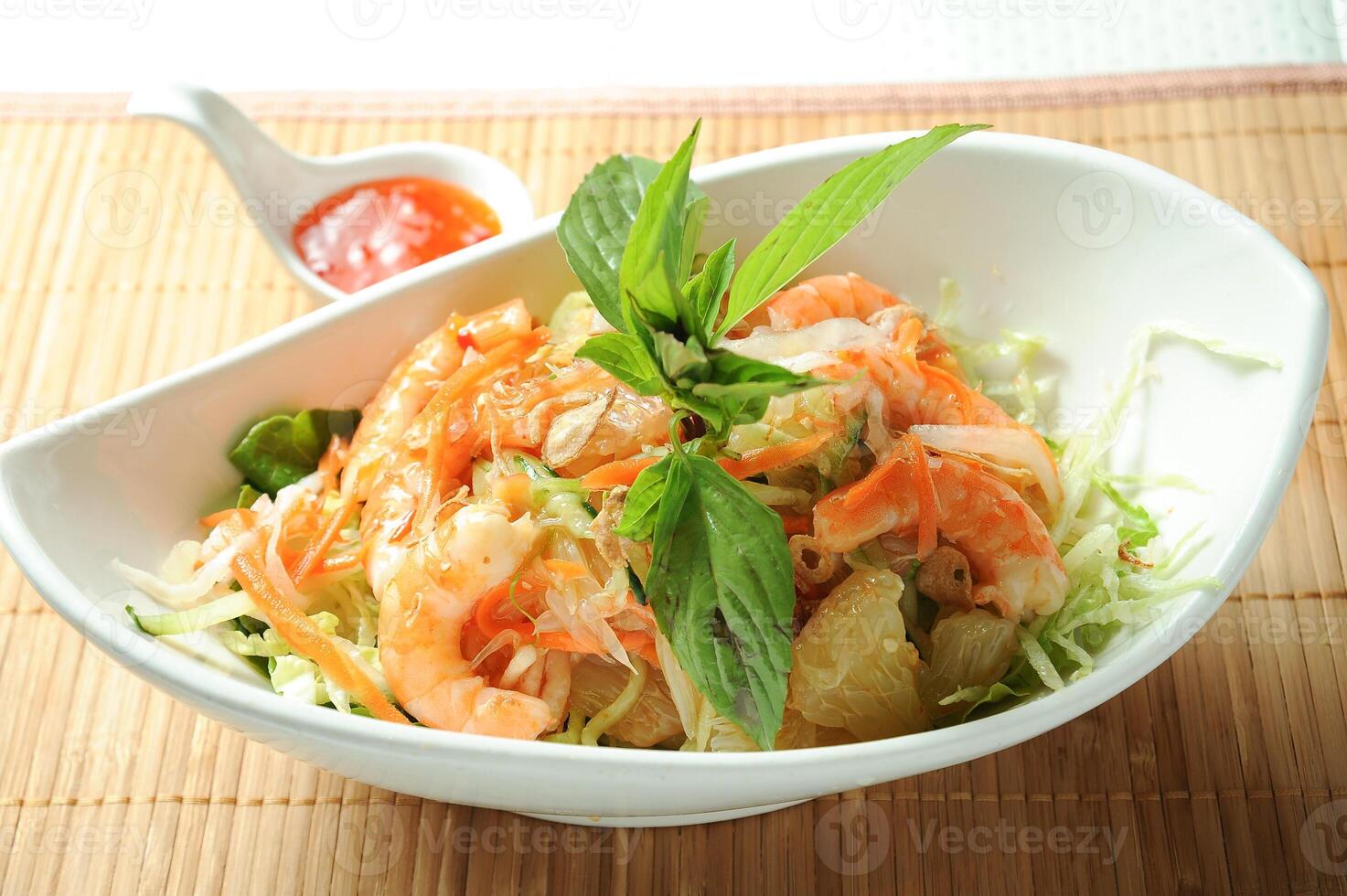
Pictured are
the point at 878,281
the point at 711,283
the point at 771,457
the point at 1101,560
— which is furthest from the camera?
the point at 878,281

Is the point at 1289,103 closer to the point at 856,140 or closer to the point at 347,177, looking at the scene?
the point at 856,140

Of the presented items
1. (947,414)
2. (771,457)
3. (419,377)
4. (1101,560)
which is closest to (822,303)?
(947,414)

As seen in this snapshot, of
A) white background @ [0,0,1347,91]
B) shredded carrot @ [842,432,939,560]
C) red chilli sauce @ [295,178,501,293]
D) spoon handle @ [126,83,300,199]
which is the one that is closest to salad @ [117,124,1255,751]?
shredded carrot @ [842,432,939,560]

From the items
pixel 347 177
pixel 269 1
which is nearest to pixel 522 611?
pixel 347 177

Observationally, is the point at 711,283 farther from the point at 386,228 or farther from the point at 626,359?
the point at 386,228

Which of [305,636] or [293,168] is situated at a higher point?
[293,168]

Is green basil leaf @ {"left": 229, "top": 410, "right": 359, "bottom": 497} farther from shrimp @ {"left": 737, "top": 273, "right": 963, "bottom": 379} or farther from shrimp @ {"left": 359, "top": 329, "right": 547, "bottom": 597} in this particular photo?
shrimp @ {"left": 737, "top": 273, "right": 963, "bottom": 379}
